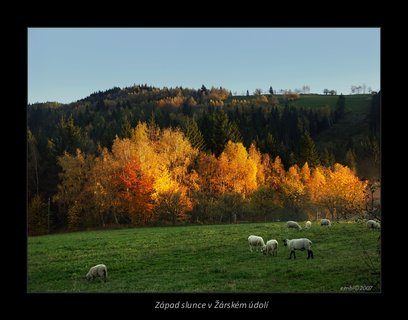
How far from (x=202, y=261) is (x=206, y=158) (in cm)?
768

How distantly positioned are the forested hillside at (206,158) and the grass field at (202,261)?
1.11 m

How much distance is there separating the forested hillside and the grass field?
43.8 inches

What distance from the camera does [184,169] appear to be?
23.6 m

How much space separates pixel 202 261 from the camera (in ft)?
55.6

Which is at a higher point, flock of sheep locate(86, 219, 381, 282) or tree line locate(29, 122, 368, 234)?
tree line locate(29, 122, 368, 234)

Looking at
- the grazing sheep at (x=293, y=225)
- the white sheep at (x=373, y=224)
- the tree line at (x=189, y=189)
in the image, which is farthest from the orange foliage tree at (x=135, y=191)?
the white sheep at (x=373, y=224)

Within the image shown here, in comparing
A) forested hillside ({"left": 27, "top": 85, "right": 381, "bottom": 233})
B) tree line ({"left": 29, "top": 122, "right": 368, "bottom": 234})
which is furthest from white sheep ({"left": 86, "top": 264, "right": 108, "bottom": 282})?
tree line ({"left": 29, "top": 122, "right": 368, "bottom": 234})

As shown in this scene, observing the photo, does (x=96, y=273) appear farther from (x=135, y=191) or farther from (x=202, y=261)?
(x=135, y=191)

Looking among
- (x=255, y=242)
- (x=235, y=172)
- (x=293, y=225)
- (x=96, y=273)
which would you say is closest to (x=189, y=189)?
(x=235, y=172)

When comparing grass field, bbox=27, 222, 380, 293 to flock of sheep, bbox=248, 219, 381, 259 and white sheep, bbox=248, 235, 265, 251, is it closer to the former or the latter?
flock of sheep, bbox=248, 219, 381, 259

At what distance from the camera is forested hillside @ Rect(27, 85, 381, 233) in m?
19.7

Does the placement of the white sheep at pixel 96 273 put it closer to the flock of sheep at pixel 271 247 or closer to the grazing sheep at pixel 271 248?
the flock of sheep at pixel 271 247

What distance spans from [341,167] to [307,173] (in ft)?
6.57
